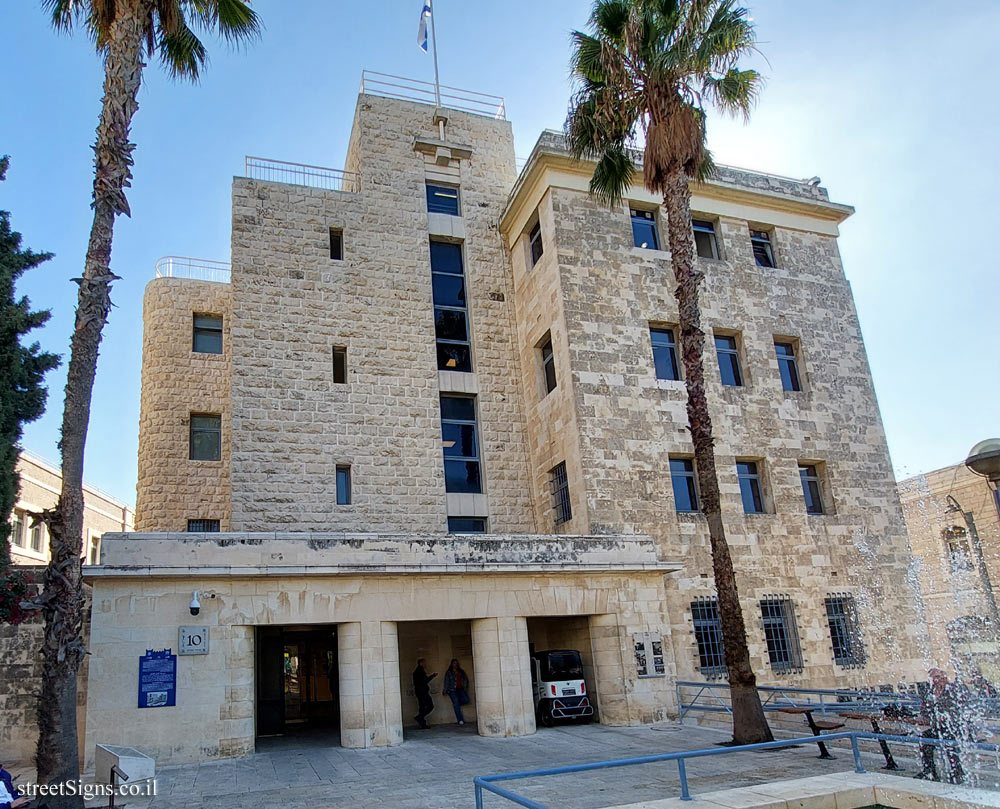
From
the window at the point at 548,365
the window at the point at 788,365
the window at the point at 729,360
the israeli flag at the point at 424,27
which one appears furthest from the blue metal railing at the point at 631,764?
the israeli flag at the point at 424,27

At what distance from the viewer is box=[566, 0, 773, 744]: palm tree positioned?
1375cm

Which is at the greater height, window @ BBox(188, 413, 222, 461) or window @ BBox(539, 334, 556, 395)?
window @ BBox(539, 334, 556, 395)

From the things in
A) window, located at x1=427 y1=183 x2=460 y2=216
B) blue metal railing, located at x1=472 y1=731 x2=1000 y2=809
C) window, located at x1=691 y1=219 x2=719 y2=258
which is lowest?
blue metal railing, located at x1=472 y1=731 x2=1000 y2=809

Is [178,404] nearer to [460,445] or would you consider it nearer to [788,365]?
[460,445]

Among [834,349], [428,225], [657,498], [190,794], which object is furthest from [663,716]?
[428,225]

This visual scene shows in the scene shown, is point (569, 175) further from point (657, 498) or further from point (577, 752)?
point (577, 752)

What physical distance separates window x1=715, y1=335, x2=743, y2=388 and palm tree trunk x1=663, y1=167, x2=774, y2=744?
23.8ft

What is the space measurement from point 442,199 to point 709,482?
13383mm

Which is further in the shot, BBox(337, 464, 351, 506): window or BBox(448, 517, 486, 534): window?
BBox(448, 517, 486, 534): window

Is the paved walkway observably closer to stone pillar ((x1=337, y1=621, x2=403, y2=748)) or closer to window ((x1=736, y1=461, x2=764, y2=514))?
stone pillar ((x1=337, y1=621, x2=403, y2=748))

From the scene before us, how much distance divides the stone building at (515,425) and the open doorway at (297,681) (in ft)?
0.22

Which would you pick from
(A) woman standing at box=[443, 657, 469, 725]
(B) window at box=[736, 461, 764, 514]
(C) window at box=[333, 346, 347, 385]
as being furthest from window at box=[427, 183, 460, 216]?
(A) woman standing at box=[443, 657, 469, 725]

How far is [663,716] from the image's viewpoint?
15.6 metres

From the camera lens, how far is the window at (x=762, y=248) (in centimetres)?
2303
